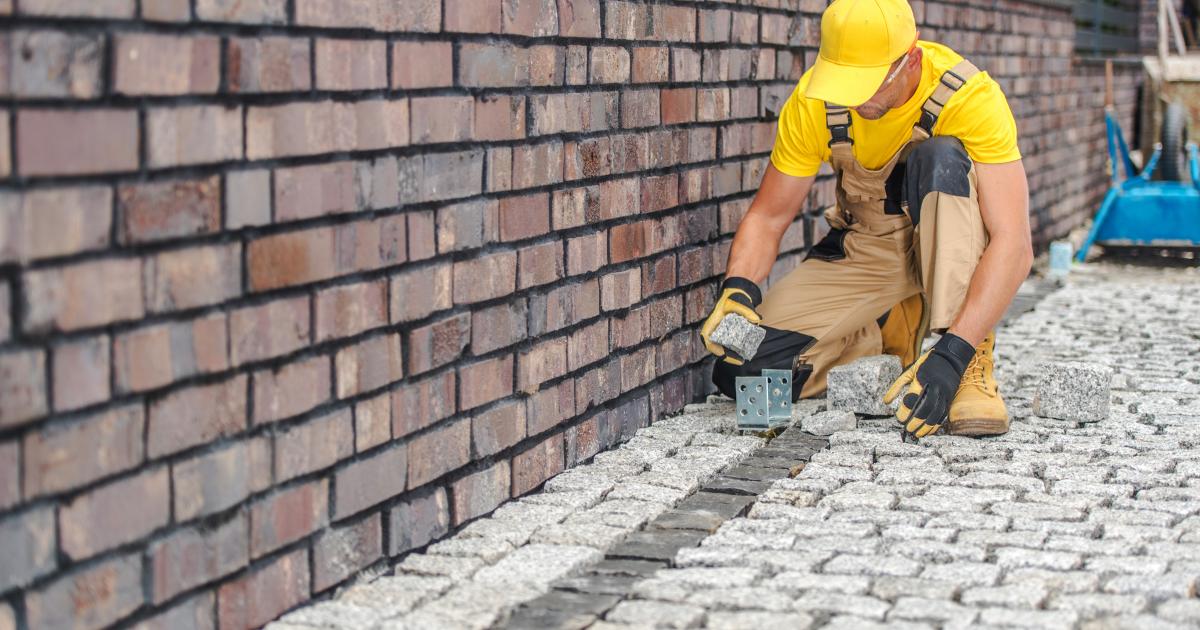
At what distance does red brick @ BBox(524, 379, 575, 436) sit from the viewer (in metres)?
3.38

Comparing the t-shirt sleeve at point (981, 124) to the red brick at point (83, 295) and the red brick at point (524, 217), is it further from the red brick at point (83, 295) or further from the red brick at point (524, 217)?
the red brick at point (83, 295)

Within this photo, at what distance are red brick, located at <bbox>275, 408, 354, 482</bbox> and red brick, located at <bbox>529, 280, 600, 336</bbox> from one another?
81 cm

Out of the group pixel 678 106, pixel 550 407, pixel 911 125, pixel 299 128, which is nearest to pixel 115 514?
pixel 299 128

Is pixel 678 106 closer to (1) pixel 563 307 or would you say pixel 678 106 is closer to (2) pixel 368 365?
(1) pixel 563 307

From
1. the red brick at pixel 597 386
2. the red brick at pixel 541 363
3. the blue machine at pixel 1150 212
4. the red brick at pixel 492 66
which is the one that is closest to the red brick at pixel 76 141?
the red brick at pixel 492 66

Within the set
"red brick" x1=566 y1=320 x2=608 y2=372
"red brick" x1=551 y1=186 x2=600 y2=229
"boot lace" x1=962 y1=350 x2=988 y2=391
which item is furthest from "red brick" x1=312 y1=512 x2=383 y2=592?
"boot lace" x1=962 y1=350 x2=988 y2=391

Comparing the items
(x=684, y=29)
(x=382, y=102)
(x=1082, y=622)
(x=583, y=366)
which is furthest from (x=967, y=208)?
(x=382, y=102)

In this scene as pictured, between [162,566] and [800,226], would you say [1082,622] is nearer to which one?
[162,566]

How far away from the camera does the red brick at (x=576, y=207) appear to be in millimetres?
3414

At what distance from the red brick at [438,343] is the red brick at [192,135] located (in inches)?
28.8

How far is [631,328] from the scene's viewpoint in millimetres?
3896

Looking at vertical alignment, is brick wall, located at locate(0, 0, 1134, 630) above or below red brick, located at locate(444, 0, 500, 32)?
below

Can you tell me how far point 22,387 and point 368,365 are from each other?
893 millimetres

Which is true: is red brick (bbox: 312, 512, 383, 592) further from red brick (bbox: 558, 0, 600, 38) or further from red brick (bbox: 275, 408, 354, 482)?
red brick (bbox: 558, 0, 600, 38)
